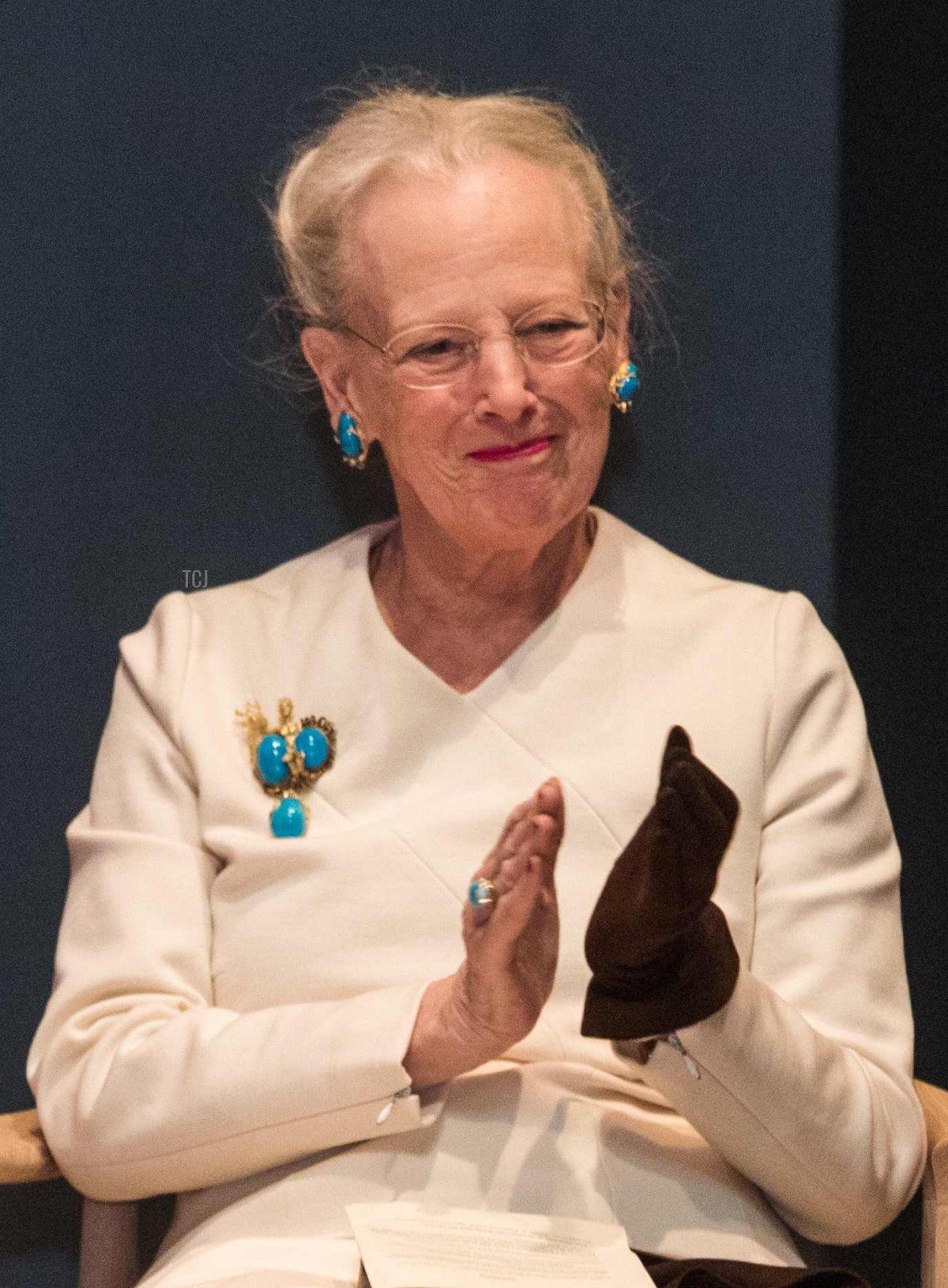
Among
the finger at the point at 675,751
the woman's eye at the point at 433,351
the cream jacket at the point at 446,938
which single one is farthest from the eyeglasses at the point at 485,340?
the finger at the point at 675,751

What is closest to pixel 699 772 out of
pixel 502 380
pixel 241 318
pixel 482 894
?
pixel 482 894

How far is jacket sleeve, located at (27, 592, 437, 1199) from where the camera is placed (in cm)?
195

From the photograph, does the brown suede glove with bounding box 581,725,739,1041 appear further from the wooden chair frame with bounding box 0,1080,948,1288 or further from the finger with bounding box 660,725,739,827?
the wooden chair frame with bounding box 0,1080,948,1288

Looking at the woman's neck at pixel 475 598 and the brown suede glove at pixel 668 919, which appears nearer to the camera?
the brown suede glove at pixel 668 919

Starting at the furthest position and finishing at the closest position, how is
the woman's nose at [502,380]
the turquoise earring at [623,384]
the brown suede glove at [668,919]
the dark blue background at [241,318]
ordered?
1. the dark blue background at [241,318]
2. the turquoise earring at [623,384]
3. the woman's nose at [502,380]
4. the brown suede glove at [668,919]

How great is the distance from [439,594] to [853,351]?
68 centimetres

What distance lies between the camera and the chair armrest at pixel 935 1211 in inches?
77.2

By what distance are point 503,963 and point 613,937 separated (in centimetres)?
16

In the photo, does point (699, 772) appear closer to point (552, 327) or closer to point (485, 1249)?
point (485, 1249)

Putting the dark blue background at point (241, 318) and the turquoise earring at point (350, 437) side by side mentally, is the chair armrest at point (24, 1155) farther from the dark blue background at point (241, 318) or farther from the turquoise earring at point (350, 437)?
the turquoise earring at point (350, 437)

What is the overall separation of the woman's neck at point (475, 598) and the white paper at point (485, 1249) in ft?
2.05

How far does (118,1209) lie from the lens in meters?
2.20

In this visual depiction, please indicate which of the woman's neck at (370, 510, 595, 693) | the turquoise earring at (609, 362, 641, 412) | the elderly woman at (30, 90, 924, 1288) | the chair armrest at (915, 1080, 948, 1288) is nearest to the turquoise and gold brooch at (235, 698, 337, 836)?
the elderly woman at (30, 90, 924, 1288)

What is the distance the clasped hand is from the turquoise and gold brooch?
0.31 meters
